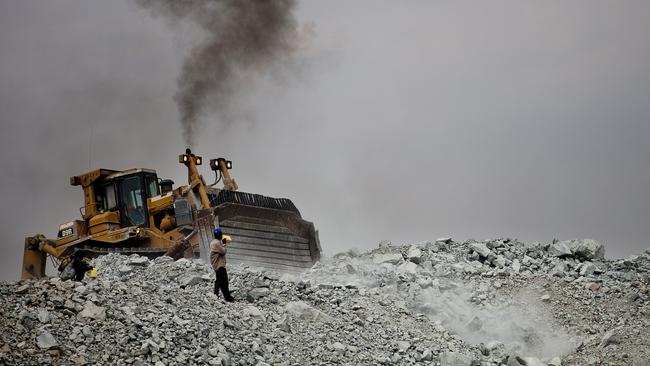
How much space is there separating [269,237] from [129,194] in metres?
3.61

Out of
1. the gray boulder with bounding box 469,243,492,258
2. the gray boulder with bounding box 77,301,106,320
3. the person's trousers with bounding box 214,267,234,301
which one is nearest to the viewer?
the gray boulder with bounding box 77,301,106,320

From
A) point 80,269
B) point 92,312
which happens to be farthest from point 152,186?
point 92,312

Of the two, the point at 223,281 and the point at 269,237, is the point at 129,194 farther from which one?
the point at 223,281

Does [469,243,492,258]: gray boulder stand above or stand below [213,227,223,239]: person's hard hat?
above

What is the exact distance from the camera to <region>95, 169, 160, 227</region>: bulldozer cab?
74.9 feet

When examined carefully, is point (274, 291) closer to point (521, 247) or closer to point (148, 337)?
point (148, 337)

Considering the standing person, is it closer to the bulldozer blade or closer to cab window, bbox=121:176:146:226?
the bulldozer blade

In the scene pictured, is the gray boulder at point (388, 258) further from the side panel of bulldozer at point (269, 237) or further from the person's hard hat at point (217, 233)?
the person's hard hat at point (217, 233)

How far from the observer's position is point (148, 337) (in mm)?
12391

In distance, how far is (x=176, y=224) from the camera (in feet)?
73.4

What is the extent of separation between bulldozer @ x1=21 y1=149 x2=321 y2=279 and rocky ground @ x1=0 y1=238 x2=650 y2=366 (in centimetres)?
154

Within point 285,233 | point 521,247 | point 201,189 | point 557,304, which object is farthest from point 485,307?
point 201,189

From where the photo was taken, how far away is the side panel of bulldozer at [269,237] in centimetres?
2136

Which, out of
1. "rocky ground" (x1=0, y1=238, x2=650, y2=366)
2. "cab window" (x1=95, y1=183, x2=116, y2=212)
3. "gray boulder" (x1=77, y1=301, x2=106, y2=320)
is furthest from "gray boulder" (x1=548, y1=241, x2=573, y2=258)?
"gray boulder" (x1=77, y1=301, x2=106, y2=320)
